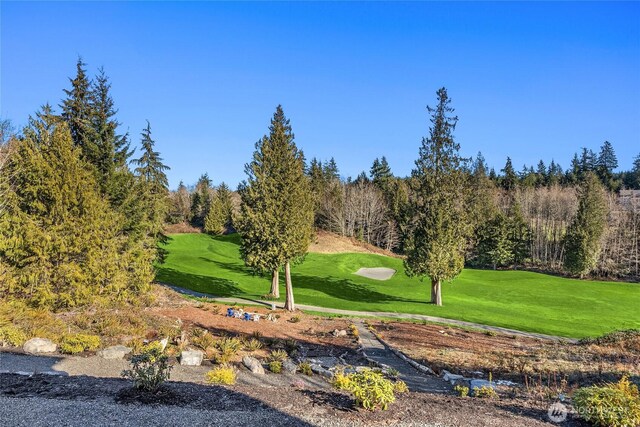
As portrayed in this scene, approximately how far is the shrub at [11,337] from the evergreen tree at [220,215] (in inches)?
2252

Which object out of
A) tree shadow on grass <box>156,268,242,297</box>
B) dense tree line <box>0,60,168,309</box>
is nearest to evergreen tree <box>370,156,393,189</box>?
tree shadow on grass <box>156,268,242,297</box>

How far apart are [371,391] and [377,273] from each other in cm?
3861

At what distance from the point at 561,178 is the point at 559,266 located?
57.0 meters

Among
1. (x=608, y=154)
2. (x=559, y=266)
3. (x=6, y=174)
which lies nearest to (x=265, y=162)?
(x=6, y=174)

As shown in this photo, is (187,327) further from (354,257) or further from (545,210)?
(545,210)

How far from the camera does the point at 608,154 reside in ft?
373

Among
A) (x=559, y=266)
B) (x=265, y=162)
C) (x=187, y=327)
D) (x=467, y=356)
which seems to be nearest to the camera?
(x=467, y=356)

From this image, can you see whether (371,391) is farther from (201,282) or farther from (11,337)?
(201,282)

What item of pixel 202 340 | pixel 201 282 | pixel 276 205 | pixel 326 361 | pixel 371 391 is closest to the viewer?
pixel 371 391

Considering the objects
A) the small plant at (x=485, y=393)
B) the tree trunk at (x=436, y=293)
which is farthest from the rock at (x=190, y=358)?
the tree trunk at (x=436, y=293)

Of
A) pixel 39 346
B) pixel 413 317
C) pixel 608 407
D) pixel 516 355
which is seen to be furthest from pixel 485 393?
pixel 413 317

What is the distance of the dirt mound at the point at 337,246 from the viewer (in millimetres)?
54562

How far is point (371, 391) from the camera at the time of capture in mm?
6668

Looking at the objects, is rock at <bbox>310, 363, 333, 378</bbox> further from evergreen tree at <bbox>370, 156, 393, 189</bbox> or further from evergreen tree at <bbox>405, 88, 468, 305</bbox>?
evergreen tree at <bbox>370, 156, 393, 189</bbox>
